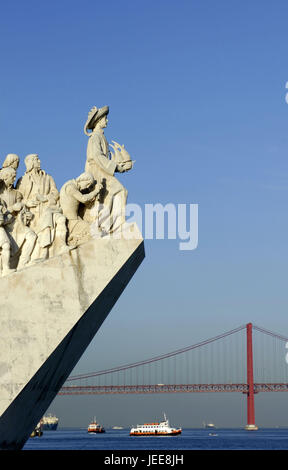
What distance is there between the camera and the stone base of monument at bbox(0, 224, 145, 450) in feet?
35.7

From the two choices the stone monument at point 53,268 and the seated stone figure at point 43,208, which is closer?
the stone monument at point 53,268

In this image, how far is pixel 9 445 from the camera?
11.9 m

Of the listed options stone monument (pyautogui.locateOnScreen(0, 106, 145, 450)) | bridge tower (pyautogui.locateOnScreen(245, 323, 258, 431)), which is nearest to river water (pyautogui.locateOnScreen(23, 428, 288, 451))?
bridge tower (pyautogui.locateOnScreen(245, 323, 258, 431))

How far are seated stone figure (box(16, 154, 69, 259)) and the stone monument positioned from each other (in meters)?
0.01

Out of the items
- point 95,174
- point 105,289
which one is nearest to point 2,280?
point 105,289

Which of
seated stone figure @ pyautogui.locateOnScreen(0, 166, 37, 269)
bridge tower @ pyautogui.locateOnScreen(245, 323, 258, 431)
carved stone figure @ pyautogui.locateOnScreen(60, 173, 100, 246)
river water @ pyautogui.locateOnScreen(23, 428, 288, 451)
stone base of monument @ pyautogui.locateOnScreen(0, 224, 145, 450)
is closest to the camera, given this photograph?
stone base of monument @ pyautogui.locateOnScreen(0, 224, 145, 450)

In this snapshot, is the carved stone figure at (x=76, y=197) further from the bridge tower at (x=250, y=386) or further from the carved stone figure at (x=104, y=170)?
the bridge tower at (x=250, y=386)

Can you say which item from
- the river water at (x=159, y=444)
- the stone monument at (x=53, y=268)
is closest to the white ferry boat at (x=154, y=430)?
the river water at (x=159, y=444)

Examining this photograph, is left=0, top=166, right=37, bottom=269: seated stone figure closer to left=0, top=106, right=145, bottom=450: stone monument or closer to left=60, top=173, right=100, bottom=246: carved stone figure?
left=0, top=106, right=145, bottom=450: stone monument

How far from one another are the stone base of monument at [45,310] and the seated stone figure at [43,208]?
40cm

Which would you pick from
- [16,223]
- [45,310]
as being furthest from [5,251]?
[45,310]

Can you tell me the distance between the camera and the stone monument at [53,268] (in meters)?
10.9

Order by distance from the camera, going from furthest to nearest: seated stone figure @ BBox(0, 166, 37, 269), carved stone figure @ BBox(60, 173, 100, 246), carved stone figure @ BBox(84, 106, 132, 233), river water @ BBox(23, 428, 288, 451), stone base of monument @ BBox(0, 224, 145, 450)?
river water @ BBox(23, 428, 288, 451), carved stone figure @ BBox(84, 106, 132, 233), carved stone figure @ BBox(60, 173, 100, 246), seated stone figure @ BBox(0, 166, 37, 269), stone base of monument @ BBox(0, 224, 145, 450)

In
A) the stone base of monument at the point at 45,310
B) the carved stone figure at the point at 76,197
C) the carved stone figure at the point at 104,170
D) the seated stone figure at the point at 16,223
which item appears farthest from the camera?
the carved stone figure at the point at 104,170
